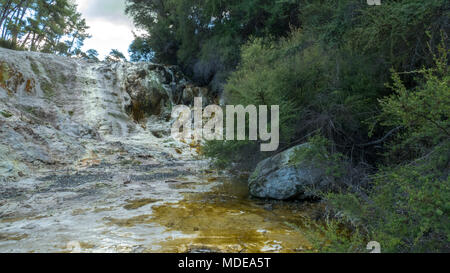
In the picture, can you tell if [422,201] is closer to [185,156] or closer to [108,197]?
[108,197]

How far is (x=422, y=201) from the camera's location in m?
1.83

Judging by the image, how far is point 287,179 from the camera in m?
4.52

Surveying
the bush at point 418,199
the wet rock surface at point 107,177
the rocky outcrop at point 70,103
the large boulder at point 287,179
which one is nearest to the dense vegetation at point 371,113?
the bush at point 418,199

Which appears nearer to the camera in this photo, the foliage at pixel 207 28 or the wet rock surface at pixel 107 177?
the wet rock surface at pixel 107 177

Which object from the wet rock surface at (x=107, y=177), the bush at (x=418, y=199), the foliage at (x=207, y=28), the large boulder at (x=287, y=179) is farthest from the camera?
the foliage at (x=207, y=28)

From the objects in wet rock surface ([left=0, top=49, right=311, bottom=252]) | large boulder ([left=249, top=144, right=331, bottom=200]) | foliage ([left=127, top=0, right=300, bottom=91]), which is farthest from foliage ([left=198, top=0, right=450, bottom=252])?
foliage ([left=127, top=0, right=300, bottom=91])

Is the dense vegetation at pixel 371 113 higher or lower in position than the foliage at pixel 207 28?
lower

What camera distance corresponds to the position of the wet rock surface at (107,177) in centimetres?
299

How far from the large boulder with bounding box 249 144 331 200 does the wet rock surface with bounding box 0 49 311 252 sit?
1.01 feet

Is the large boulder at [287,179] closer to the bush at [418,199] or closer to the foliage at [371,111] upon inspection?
the foliage at [371,111]

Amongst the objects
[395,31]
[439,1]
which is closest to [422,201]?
[439,1]

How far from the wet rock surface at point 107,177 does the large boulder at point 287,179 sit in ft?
1.01

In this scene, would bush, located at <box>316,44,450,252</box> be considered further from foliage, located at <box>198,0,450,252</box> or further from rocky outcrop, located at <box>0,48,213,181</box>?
rocky outcrop, located at <box>0,48,213,181</box>

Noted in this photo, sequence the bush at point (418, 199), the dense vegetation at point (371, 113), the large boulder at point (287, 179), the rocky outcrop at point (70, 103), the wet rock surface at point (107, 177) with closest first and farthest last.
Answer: the bush at point (418, 199) < the dense vegetation at point (371, 113) < the wet rock surface at point (107, 177) < the large boulder at point (287, 179) < the rocky outcrop at point (70, 103)
